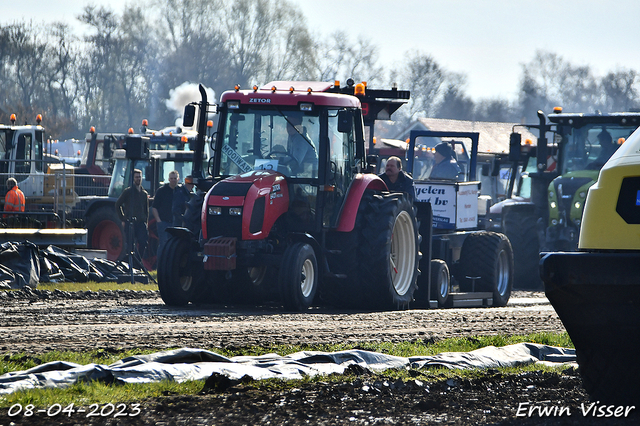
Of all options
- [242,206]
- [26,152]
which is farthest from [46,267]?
[26,152]

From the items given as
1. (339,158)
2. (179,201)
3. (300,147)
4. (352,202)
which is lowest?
(179,201)

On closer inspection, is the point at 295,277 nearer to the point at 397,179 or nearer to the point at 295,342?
the point at 397,179

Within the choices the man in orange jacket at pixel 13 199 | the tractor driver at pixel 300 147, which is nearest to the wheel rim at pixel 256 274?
the tractor driver at pixel 300 147

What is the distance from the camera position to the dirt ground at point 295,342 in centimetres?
450

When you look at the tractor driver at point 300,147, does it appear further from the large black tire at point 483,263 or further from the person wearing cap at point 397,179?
the large black tire at point 483,263

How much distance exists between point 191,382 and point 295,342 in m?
2.15

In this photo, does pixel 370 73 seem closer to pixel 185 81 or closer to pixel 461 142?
pixel 185 81

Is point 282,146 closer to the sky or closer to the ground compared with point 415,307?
closer to the sky

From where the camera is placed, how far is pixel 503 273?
45.8ft

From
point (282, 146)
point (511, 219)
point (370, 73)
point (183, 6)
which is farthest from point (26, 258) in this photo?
point (370, 73)

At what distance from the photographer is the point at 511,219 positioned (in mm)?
17453

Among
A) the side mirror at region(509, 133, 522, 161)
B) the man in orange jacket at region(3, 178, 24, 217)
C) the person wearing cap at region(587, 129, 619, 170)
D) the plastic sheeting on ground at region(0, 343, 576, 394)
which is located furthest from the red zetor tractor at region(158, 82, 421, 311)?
the man in orange jacket at region(3, 178, 24, 217)

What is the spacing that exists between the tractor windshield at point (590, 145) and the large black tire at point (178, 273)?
26.9ft

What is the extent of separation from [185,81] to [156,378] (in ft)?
191
